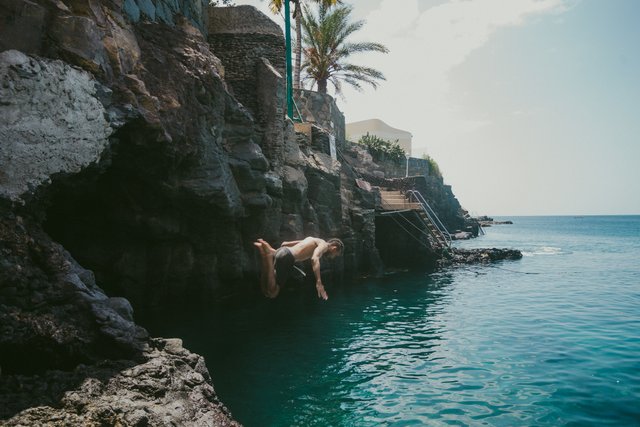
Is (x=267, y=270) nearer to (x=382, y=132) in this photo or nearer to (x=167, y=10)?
(x=167, y=10)

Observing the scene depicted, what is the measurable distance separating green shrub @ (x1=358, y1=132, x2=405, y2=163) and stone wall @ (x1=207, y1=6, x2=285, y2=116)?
25044 millimetres

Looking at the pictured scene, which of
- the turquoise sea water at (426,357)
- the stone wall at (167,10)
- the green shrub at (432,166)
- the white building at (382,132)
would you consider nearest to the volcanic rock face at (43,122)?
the stone wall at (167,10)

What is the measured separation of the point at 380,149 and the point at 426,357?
33.7 metres

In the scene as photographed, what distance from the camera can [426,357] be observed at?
9508 millimetres

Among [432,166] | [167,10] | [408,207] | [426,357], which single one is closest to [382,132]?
[432,166]

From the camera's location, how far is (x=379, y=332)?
1180 cm

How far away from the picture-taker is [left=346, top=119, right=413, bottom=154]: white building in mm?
66562

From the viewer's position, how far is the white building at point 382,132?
2621 inches

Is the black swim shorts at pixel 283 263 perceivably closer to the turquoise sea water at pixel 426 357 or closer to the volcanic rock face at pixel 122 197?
the turquoise sea water at pixel 426 357

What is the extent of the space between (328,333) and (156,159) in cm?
668

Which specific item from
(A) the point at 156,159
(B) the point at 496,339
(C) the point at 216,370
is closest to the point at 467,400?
(B) the point at 496,339

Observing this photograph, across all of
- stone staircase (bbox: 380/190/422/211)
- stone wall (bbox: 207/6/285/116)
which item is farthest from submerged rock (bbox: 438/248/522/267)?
stone wall (bbox: 207/6/285/116)

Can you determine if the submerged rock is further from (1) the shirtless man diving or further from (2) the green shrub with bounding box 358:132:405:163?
(1) the shirtless man diving

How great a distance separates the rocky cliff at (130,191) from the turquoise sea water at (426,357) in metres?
2.23
